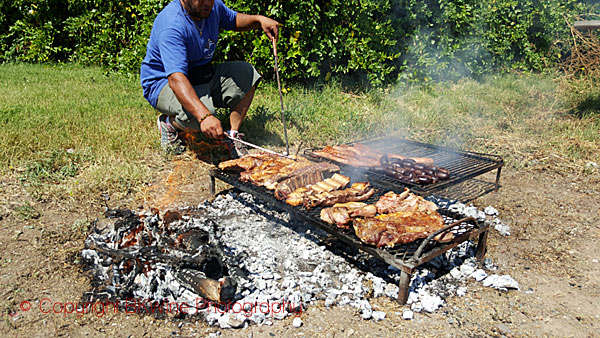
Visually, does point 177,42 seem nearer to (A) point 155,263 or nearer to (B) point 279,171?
(B) point 279,171

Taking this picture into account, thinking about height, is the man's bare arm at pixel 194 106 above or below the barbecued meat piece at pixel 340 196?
above

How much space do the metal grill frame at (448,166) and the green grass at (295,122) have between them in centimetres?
110

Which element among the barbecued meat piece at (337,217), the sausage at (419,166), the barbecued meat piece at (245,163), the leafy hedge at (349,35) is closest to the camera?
the barbecued meat piece at (337,217)

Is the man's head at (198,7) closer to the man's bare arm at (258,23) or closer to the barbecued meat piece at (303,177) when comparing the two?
the man's bare arm at (258,23)

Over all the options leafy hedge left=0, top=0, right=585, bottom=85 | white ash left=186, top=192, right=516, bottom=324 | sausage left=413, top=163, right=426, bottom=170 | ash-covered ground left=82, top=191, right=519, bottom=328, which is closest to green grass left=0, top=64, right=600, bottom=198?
leafy hedge left=0, top=0, right=585, bottom=85

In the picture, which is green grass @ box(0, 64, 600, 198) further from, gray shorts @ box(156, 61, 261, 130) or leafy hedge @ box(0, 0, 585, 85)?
gray shorts @ box(156, 61, 261, 130)

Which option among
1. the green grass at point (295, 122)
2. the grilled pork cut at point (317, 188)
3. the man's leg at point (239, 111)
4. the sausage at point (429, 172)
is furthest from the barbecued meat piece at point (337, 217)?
the man's leg at point (239, 111)

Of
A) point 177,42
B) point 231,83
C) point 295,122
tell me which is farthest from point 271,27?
point 295,122

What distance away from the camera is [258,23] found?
224 inches

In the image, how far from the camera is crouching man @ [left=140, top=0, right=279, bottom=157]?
4453 mm

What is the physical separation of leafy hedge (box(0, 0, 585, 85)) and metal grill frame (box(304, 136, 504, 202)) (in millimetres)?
2887

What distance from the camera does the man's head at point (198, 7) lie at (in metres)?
4.63

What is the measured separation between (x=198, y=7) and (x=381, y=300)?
12.4 ft

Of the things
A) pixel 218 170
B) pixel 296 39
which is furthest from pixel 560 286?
pixel 296 39
